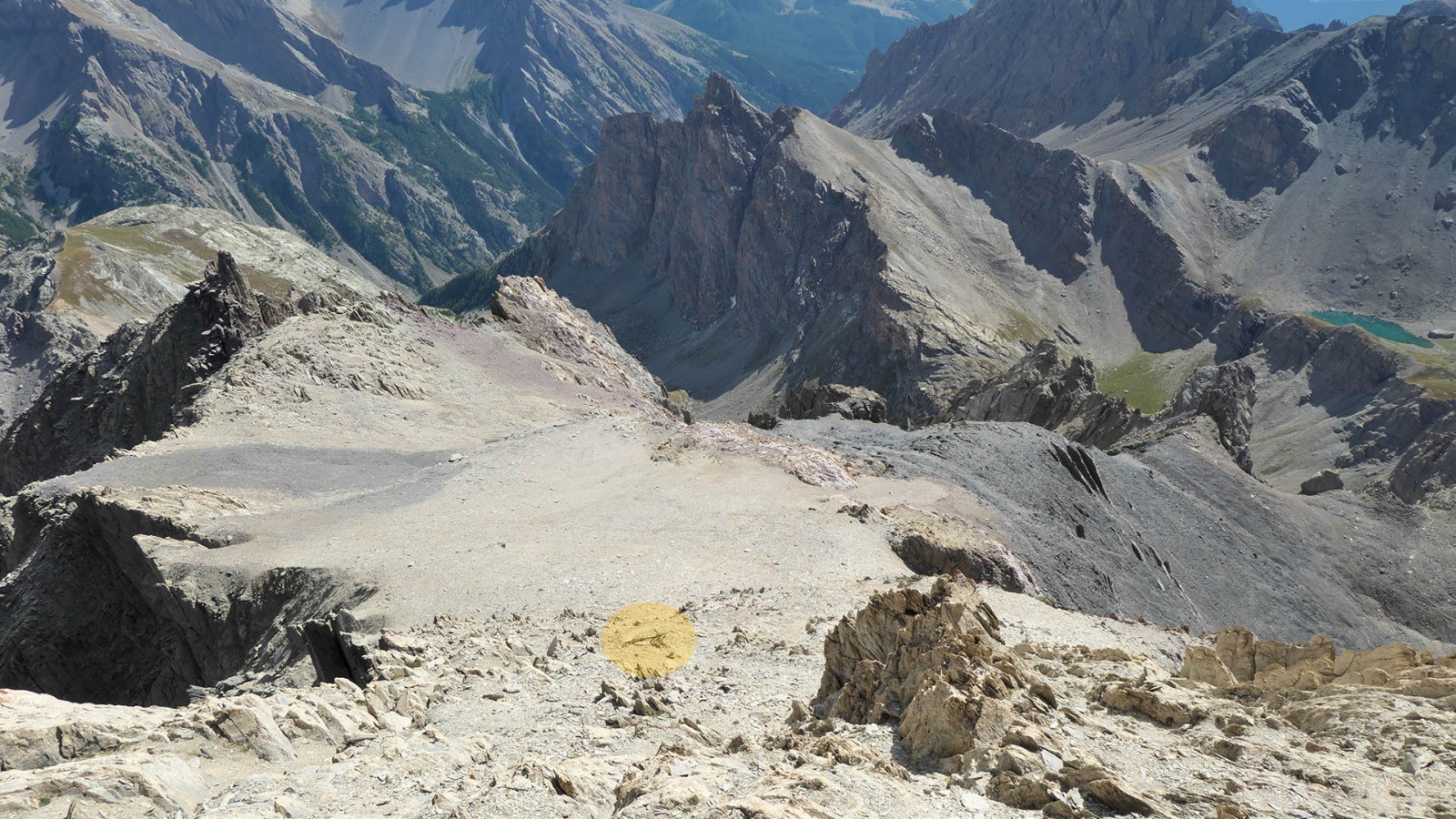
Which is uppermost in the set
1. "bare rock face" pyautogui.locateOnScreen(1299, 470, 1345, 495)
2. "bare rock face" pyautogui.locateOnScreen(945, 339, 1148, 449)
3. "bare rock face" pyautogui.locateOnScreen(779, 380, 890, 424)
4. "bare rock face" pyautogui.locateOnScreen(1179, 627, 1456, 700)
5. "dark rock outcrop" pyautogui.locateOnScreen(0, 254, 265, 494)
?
"bare rock face" pyautogui.locateOnScreen(1299, 470, 1345, 495)

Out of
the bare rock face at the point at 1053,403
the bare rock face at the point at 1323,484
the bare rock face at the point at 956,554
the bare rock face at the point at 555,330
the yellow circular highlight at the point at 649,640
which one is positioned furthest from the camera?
the bare rock face at the point at 1323,484

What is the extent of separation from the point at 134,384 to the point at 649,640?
56699mm

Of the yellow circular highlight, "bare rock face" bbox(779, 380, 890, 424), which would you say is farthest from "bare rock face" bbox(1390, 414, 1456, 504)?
the yellow circular highlight

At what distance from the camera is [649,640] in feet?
85.9

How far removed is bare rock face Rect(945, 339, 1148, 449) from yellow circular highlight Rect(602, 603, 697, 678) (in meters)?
69.5

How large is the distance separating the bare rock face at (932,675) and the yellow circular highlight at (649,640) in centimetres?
456

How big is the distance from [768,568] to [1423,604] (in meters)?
62.4

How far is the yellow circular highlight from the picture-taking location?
79.0 feet

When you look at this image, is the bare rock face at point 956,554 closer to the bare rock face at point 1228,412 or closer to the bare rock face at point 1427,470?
the bare rock face at point 1228,412

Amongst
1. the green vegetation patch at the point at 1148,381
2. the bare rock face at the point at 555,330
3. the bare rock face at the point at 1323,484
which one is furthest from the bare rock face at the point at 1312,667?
the green vegetation patch at the point at 1148,381

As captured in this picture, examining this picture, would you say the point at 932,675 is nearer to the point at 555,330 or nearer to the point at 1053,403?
the point at 555,330

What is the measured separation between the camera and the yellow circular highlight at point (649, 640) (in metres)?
24.1

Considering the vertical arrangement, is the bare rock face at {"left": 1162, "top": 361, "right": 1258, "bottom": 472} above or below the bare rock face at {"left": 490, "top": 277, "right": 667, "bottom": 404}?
above

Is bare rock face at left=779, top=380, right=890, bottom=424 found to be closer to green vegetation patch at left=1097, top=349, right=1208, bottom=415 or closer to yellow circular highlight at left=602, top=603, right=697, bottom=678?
yellow circular highlight at left=602, top=603, right=697, bottom=678
